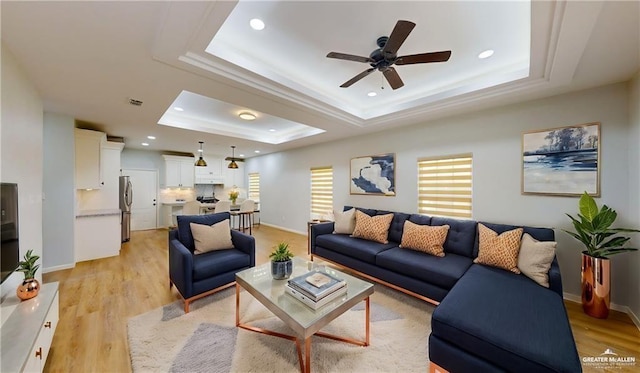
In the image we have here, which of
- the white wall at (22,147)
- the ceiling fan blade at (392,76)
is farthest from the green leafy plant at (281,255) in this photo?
the white wall at (22,147)

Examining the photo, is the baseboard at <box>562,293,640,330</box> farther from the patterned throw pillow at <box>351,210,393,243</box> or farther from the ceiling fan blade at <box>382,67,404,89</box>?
the ceiling fan blade at <box>382,67,404,89</box>

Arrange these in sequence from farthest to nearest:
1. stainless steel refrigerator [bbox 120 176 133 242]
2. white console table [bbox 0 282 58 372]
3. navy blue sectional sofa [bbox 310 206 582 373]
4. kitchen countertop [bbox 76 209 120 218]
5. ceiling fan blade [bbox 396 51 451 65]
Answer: stainless steel refrigerator [bbox 120 176 133 242] → kitchen countertop [bbox 76 209 120 218] → ceiling fan blade [bbox 396 51 451 65] → navy blue sectional sofa [bbox 310 206 582 373] → white console table [bbox 0 282 58 372]

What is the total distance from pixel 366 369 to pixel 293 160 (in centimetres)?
534

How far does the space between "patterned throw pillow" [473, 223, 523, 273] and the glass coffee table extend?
4.87ft

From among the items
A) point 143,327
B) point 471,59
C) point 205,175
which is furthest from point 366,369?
point 205,175

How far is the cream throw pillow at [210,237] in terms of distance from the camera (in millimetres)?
2873

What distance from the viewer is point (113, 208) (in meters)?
4.61

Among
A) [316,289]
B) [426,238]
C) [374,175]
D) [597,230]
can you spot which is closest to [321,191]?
[374,175]

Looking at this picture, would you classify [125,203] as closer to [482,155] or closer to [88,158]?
[88,158]

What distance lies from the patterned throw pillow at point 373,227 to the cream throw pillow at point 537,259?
1548mm

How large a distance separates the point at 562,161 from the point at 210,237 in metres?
4.34

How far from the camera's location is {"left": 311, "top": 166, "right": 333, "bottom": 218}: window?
553cm

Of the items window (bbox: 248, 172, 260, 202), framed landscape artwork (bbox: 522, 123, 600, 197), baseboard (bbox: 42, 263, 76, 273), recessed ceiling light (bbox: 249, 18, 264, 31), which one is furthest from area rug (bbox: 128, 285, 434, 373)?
window (bbox: 248, 172, 260, 202)

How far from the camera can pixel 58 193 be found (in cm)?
359
